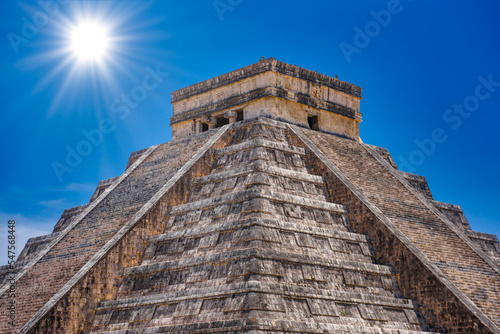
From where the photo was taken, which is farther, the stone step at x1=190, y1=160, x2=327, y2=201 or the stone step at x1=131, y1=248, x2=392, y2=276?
the stone step at x1=190, y1=160, x2=327, y2=201

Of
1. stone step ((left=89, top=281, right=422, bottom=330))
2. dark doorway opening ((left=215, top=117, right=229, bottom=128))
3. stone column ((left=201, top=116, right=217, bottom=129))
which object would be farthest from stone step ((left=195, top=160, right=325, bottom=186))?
dark doorway opening ((left=215, top=117, right=229, bottom=128))

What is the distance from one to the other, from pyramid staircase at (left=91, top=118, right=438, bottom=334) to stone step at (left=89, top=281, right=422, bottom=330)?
2 cm

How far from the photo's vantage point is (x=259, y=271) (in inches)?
482

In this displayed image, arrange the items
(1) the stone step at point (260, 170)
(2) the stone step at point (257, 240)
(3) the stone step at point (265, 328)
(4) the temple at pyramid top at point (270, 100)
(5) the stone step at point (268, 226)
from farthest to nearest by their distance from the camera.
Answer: (4) the temple at pyramid top at point (270, 100)
(1) the stone step at point (260, 170)
(5) the stone step at point (268, 226)
(2) the stone step at point (257, 240)
(3) the stone step at point (265, 328)

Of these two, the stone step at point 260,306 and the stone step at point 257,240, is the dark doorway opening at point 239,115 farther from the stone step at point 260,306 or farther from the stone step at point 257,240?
the stone step at point 260,306

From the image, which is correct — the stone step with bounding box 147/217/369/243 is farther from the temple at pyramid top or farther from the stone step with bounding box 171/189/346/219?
the temple at pyramid top

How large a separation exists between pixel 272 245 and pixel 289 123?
22.4 feet

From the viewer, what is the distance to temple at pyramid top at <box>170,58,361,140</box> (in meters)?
19.6

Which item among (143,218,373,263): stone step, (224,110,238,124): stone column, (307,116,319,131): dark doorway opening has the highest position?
(224,110,238,124): stone column

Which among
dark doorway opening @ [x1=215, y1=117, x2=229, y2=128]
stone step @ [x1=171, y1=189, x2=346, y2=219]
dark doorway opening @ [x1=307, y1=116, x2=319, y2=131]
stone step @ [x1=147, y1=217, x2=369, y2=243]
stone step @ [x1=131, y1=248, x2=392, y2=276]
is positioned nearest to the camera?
stone step @ [x1=131, y1=248, x2=392, y2=276]

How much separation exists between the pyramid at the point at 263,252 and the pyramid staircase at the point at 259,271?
28 millimetres

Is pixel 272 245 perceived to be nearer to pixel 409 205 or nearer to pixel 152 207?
pixel 152 207

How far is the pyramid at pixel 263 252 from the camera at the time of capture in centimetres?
1244

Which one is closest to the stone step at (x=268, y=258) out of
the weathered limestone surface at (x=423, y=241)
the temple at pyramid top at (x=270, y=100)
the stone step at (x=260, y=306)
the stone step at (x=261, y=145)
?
the stone step at (x=260, y=306)
